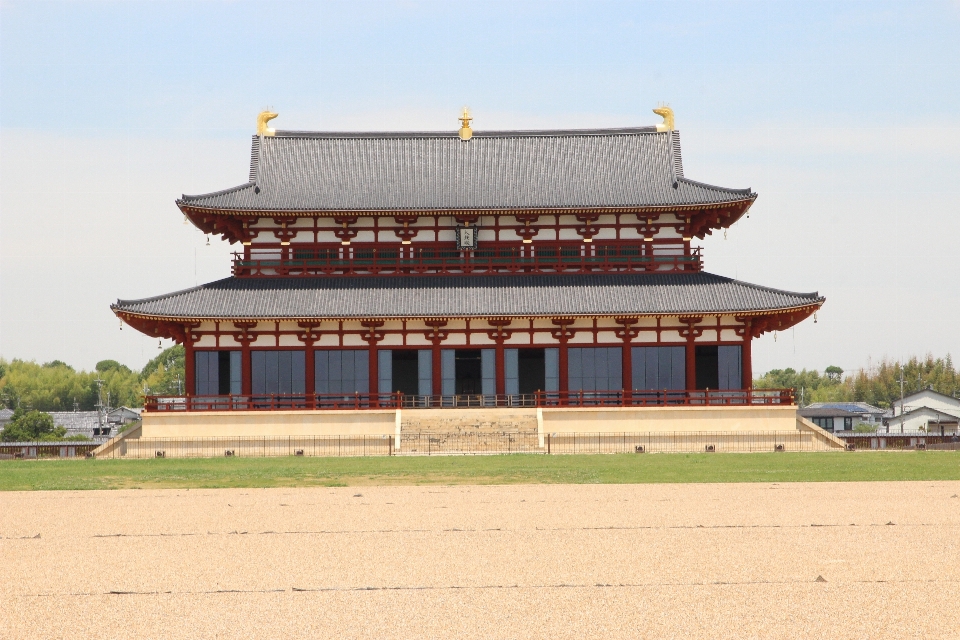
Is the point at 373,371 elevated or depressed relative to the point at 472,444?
elevated

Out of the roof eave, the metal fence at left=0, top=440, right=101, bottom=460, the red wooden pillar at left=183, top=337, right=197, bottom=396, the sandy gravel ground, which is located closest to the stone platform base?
the metal fence at left=0, top=440, right=101, bottom=460

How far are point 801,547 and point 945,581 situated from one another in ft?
9.66

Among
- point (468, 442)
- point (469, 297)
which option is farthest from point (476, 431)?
point (469, 297)

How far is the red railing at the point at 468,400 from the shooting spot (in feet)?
159

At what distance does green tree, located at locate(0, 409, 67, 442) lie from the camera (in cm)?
9288

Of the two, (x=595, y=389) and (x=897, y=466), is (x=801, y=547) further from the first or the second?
(x=595, y=389)

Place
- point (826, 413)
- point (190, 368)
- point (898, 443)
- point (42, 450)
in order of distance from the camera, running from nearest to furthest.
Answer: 1. point (42, 450)
2. point (898, 443)
3. point (190, 368)
4. point (826, 413)

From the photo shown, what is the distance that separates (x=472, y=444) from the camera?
4434 cm

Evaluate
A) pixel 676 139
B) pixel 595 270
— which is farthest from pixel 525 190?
pixel 676 139

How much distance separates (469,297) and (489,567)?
113 ft

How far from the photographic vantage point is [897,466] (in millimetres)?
32875

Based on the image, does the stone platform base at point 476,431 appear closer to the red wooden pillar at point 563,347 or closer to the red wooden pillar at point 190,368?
the red wooden pillar at point 563,347

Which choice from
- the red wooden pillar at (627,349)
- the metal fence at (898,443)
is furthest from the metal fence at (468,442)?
the metal fence at (898,443)

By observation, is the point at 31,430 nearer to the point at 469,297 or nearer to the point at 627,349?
the point at 469,297
